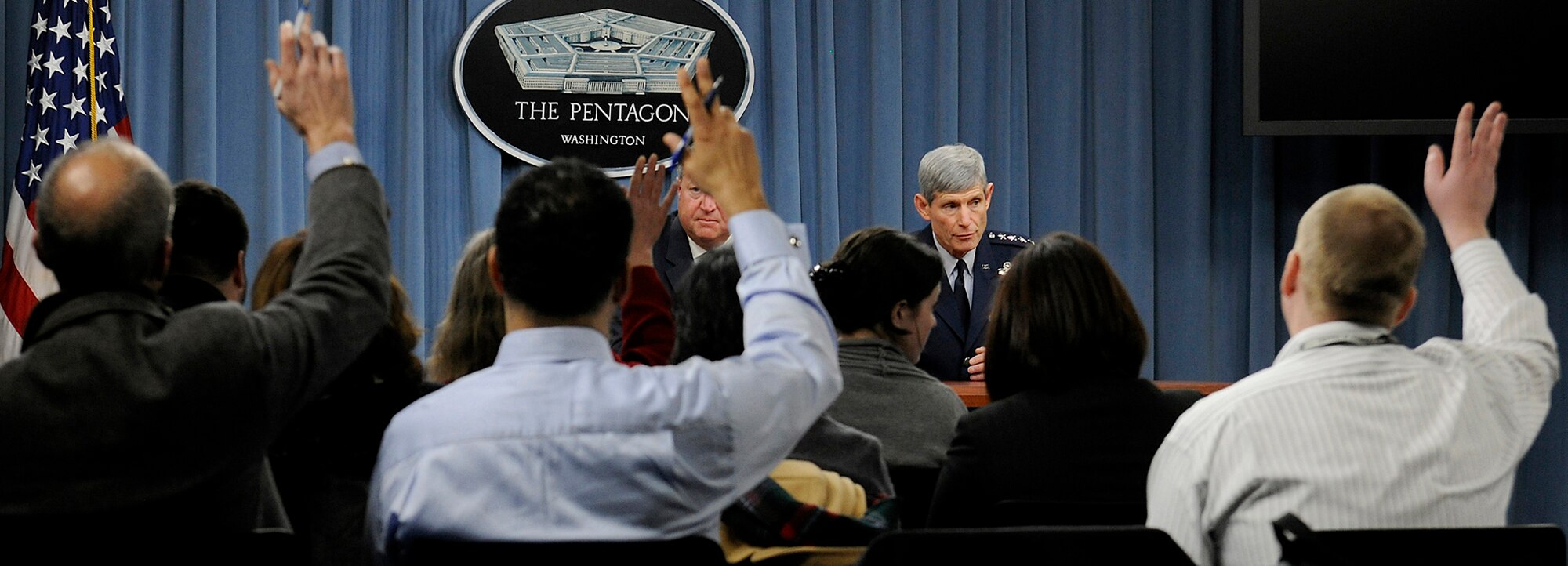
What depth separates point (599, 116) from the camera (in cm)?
564

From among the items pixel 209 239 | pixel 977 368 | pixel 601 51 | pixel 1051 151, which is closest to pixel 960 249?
pixel 977 368

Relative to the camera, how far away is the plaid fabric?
191cm

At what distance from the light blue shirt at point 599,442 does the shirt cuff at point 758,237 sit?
0.06 metres

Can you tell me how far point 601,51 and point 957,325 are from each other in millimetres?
2013

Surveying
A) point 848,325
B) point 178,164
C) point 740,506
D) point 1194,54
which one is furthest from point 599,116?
point 740,506

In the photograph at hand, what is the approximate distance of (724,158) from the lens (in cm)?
166

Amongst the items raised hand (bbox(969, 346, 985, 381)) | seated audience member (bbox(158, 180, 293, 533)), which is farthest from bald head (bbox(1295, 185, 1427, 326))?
raised hand (bbox(969, 346, 985, 381))

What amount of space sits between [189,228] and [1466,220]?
191 centimetres

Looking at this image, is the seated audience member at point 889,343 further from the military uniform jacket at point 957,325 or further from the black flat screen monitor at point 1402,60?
the black flat screen monitor at point 1402,60

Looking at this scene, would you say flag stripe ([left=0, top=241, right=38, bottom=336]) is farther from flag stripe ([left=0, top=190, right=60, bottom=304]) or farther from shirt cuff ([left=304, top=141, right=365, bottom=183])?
shirt cuff ([left=304, top=141, right=365, bottom=183])

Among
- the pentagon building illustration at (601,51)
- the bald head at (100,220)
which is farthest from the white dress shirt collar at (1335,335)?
the pentagon building illustration at (601,51)

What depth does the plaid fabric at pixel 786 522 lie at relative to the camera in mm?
1913

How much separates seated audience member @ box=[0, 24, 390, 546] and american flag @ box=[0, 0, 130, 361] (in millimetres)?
3437

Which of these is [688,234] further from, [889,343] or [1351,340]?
[1351,340]
